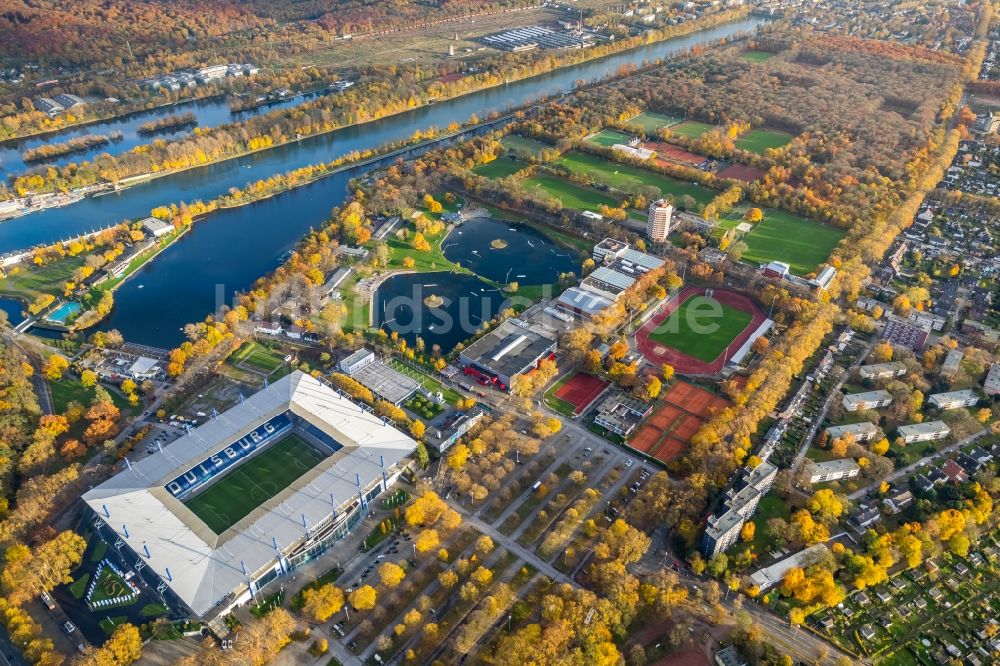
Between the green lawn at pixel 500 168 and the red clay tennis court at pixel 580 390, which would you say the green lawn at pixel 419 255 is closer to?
the green lawn at pixel 500 168

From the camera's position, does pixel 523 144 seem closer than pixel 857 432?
No

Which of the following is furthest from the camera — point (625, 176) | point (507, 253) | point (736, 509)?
point (625, 176)

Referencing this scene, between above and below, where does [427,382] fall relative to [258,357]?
below

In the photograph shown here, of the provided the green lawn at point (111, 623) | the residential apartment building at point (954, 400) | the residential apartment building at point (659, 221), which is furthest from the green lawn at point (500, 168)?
the green lawn at point (111, 623)

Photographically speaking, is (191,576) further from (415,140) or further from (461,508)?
(415,140)

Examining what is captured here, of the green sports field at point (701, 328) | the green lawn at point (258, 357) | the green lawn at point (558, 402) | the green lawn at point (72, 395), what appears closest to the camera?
the green lawn at point (558, 402)

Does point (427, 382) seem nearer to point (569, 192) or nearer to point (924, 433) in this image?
point (924, 433)

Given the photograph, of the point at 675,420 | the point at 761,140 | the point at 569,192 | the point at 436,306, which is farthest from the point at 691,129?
the point at 675,420
